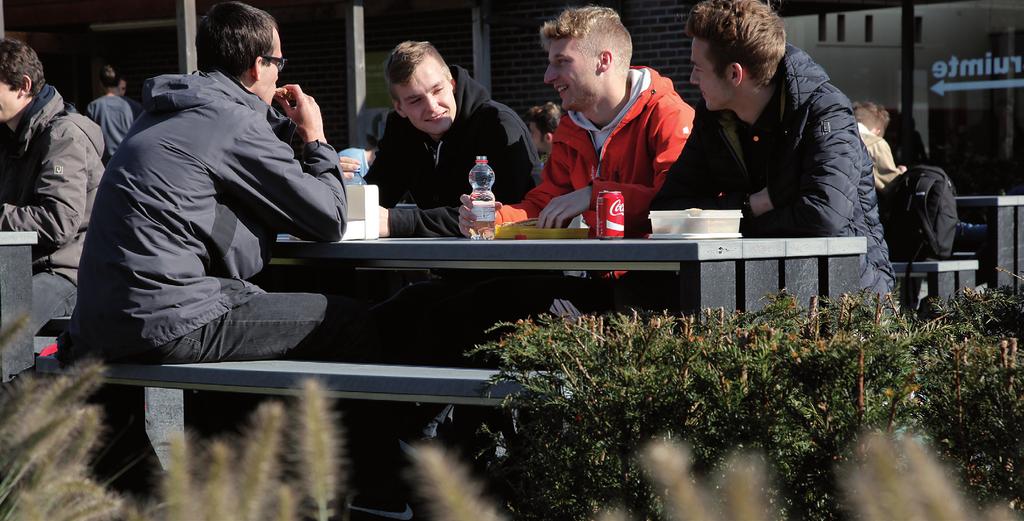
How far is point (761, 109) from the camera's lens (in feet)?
12.5

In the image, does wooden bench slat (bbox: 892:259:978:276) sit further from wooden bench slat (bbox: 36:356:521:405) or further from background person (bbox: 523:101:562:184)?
wooden bench slat (bbox: 36:356:521:405)

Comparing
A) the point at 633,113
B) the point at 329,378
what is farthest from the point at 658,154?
the point at 329,378

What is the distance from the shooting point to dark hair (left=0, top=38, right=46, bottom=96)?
5.45 m

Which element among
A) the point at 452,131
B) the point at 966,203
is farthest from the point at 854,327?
the point at 966,203

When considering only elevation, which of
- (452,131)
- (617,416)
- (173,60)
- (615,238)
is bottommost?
(617,416)

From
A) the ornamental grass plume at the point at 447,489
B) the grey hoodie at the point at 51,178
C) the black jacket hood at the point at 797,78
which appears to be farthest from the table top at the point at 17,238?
the ornamental grass plume at the point at 447,489

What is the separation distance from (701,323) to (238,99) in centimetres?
178

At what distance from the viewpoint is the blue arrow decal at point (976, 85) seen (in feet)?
42.1

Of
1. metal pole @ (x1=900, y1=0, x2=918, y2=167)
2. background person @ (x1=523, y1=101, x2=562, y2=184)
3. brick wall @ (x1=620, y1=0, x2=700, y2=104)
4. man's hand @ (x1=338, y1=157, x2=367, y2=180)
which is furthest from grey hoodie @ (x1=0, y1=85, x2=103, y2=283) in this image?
metal pole @ (x1=900, y1=0, x2=918, y2=167)

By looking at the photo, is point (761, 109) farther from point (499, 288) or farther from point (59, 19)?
point (59, 19)

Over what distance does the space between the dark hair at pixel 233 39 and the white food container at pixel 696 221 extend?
140cm

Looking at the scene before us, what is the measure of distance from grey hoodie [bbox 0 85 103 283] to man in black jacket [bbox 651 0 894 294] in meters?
2.59

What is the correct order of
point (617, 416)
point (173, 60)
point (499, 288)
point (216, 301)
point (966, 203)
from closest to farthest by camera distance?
point (617, 416) → point (216, 301) → point (499, 288) → point (966, 203) → point (173, 60)

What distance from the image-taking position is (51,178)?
510 centimetres
